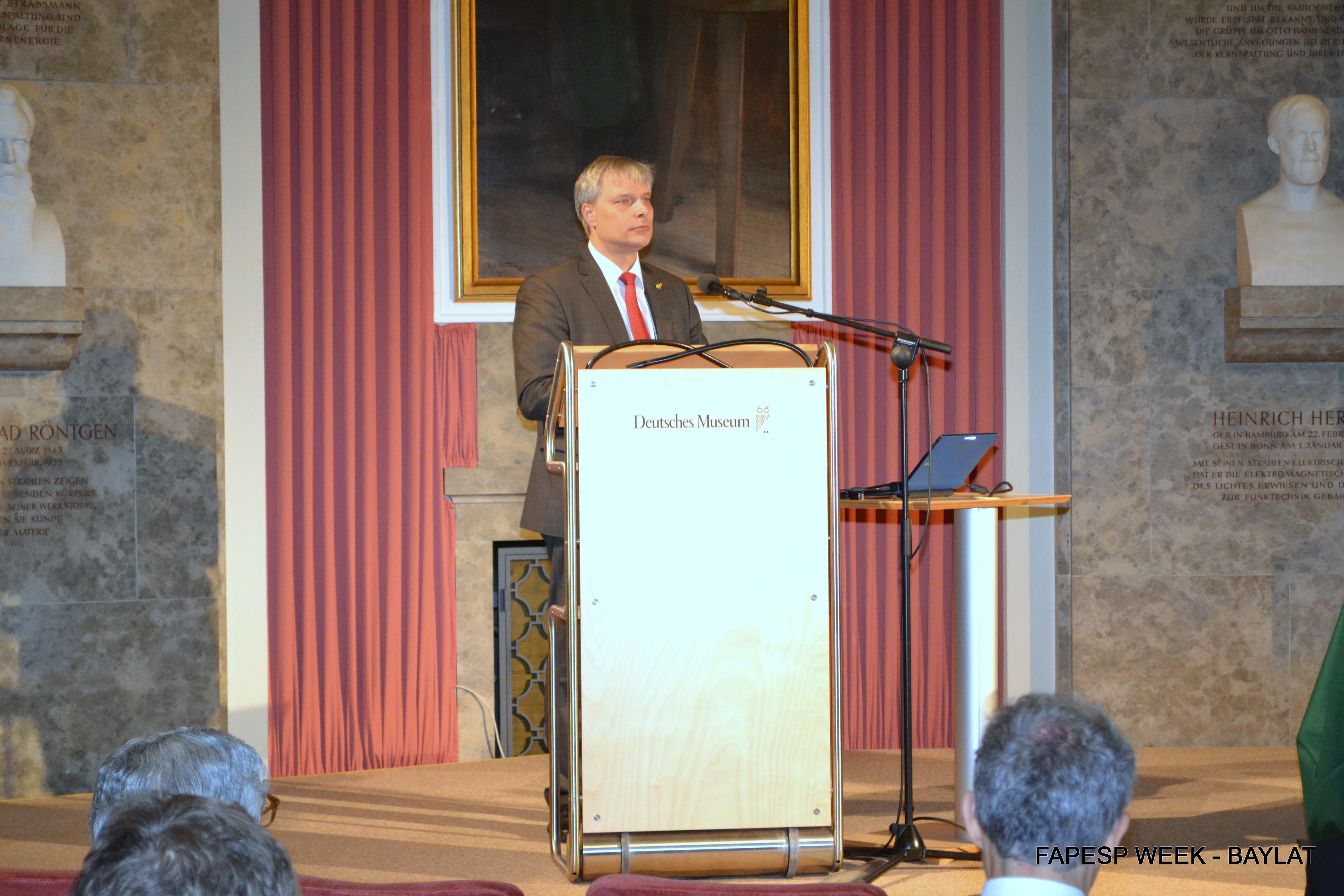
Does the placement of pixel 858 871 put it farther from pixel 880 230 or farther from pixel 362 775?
pixel 880 230

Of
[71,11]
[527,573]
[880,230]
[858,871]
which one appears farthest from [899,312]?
[71,11]

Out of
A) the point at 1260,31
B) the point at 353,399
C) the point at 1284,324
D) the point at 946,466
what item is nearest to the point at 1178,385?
the point at 1284,324

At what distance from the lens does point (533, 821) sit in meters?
3.76

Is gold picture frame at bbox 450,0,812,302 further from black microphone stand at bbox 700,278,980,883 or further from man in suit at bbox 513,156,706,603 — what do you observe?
black microphone stand at bbox 700,278,980,883

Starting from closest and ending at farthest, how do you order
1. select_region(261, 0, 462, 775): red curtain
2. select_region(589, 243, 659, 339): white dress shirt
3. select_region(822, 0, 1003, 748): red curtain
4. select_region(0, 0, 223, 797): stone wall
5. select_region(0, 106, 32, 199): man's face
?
1. select_region(589, 243, 659, 339): white dress shirt
2. select_region(0, 106, 32, 199): man's face
3. select_region(0, 0, 223, 797): stone wall
4. select_region(261, 0, 462, 775): red curtain
5. select_region(822, 0, 1003, 748): red curtain

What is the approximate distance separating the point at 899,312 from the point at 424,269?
192 cm

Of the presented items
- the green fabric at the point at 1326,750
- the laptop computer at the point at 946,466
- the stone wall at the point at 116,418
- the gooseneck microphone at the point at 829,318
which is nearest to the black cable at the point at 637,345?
the gooseneck microphone at the point at 829,318

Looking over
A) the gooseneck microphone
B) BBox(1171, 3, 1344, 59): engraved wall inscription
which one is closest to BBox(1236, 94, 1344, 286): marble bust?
BBox(1171, 3, 1344, 59): engraved wall inscription

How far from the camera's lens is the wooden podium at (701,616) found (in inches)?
105

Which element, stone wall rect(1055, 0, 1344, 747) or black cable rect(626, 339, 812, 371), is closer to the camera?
black cable rect(626, 339, 812, 371)

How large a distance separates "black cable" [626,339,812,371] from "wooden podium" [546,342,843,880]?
6cm

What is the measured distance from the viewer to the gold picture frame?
15.5 feet

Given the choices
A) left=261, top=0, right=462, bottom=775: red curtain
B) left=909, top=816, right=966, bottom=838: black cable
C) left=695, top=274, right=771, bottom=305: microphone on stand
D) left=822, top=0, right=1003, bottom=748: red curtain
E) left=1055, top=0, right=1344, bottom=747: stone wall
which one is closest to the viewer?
left=695, top=274, right=771, bottom=305: microphone on stand

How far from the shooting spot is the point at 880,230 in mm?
5008
